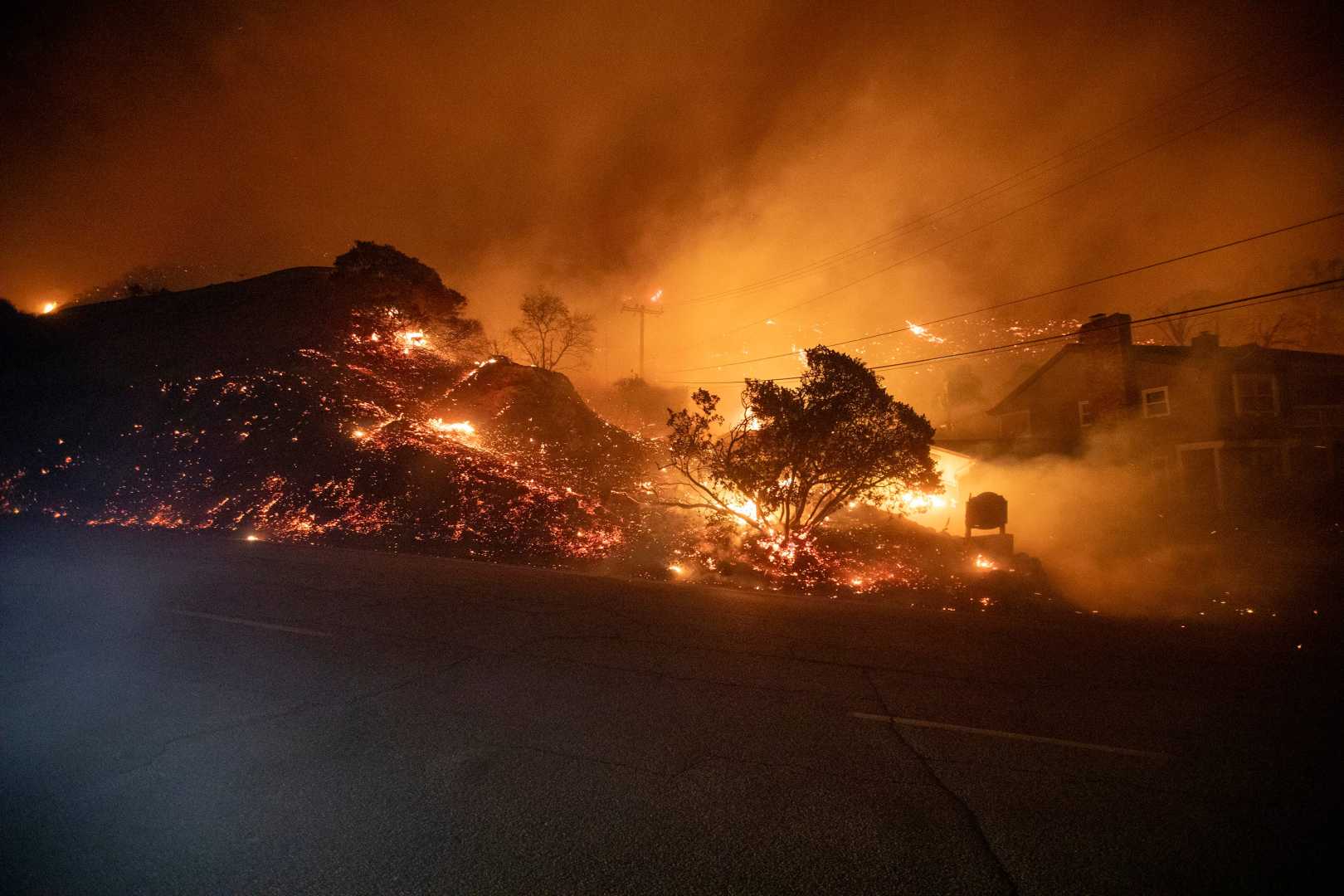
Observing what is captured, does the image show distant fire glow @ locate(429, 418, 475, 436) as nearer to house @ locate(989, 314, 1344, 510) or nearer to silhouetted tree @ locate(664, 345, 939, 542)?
silhouetted tree @ locate(664, 345, 939, 542)

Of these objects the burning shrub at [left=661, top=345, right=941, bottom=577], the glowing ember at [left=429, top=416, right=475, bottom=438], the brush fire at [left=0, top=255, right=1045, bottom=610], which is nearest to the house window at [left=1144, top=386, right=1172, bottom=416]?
the brush fire at [left=0, top=255, right=1045, bottom=610]

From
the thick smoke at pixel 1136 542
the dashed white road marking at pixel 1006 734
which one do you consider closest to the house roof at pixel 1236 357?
the thick smoke at pixel 1136 542

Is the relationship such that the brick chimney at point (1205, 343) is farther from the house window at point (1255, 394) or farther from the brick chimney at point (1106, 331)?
the brick chimney at point (1106, 331)

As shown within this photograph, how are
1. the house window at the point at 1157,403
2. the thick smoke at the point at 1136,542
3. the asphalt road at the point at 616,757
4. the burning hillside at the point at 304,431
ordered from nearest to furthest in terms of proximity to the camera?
the asphalt road at the point at 616,757 < the thick smoke at the point at 1136,542 < the burning hillside at the point at 304,431 < the house window at the point at 1157,403

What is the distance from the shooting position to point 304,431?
23000mm

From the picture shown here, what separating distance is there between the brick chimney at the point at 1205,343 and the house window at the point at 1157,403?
2.22 meters

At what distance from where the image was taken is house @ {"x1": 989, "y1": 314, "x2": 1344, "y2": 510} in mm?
21828

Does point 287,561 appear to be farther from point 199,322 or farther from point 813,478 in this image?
point 199,322

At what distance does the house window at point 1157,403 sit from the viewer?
23589 millimetres

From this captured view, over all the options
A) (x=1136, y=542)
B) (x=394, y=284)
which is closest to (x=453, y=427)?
(x=394, y=284)

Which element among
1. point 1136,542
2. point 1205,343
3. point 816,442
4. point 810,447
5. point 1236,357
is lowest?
Result: point 1136,542

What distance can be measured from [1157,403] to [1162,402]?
7.9 inches

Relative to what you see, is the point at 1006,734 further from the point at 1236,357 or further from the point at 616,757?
the point at 1236,357

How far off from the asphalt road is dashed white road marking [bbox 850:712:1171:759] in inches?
1.2
